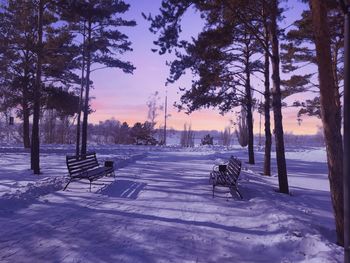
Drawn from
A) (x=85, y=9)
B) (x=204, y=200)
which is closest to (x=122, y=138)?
(x=85, y=9)

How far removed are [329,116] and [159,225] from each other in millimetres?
3920

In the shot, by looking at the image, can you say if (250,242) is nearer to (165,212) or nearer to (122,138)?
(165,212)

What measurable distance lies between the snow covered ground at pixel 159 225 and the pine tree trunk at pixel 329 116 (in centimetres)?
70

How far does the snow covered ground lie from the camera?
5.34 m

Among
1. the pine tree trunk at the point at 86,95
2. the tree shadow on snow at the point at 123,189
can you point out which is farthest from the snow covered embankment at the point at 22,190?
the pine tree trunk at the point at 86,95

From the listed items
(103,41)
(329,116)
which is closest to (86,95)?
(103,41)

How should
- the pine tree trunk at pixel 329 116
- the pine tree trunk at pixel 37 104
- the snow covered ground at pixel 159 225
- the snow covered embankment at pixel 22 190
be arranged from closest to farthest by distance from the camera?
the snow covered ground at pixel 159 225 < the pine tree trunk at pixel 329 116 < the snow covered embankment at pixel 22 190 < the pine tree trunk at pixel 37 104

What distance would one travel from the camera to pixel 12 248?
17.6ft

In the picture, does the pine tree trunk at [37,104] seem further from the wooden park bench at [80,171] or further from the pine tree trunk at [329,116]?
the pine tree trunk at [329,116]

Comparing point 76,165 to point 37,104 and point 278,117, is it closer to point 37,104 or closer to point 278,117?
point 37,104

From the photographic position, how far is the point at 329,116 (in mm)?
6273

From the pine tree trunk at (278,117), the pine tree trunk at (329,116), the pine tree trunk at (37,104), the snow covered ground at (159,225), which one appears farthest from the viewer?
the pine tree trunk at (37,104)

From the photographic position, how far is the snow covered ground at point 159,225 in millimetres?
5336

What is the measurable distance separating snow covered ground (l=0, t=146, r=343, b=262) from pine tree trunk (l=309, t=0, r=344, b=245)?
701 mm
